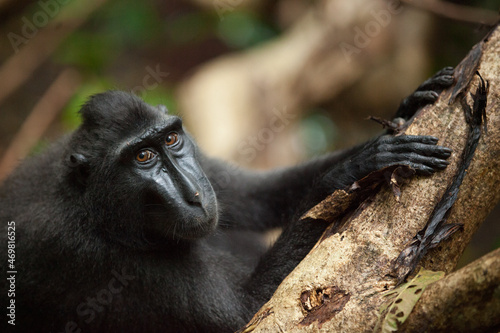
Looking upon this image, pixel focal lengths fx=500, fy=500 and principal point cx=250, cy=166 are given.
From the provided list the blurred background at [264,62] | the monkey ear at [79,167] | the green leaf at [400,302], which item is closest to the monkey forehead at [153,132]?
the monkey ear at [79,167]

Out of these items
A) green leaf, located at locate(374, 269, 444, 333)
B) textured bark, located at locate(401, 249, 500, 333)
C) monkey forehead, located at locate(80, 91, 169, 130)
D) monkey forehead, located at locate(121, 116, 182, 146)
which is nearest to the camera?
textured bark, located at locate(401, 249, 500, 333)

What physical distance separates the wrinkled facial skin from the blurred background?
4.10 metres

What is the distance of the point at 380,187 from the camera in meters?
3.47

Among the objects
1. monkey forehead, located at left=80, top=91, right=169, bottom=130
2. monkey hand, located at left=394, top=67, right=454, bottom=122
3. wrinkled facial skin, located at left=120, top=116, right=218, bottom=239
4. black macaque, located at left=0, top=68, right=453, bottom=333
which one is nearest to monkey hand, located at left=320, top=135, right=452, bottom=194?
black macaque, located at left=0, top=68, right=453, bottom=333

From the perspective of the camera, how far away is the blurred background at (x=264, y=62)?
29.3 feet

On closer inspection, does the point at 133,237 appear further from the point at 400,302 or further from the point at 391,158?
the point at 400,302

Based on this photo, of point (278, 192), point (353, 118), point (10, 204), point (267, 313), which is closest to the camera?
point (267, 313)

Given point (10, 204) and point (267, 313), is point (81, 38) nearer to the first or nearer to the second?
point (10, 204)

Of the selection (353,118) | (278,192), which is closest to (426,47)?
(353,118)

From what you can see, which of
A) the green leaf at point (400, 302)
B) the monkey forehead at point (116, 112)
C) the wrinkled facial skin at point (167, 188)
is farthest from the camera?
the monkey forehead at point (116, 112)

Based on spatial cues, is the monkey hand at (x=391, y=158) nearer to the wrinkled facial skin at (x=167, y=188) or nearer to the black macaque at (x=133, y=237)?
the black macaque at (x=133, y=237)

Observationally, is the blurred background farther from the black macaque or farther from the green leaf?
the green leaf

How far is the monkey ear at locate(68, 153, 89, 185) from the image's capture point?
420cm

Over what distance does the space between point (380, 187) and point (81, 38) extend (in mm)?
9139
